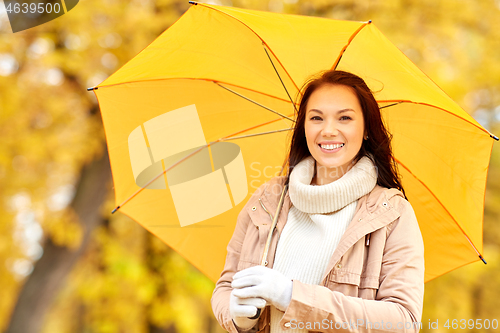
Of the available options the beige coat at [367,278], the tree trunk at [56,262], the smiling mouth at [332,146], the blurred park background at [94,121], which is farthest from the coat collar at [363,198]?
the tree trunk at [56,262]

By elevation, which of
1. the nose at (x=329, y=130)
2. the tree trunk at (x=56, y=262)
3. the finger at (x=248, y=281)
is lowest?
the tree trunk at (x=56, y=262)

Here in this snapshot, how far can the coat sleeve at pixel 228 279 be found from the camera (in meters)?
2.06

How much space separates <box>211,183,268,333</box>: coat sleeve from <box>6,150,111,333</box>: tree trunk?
477 cm

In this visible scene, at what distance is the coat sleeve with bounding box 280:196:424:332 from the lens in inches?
67.3

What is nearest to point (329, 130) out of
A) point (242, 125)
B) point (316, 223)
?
point (316, 223)

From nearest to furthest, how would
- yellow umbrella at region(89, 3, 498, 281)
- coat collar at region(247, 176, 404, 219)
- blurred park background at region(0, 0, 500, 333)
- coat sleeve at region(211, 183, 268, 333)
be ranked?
coat collar at region(247, 176, 404, 219) → coat sleeve at region(211, 183, 268, 333) → yellow umbrella at region(89, 3, 498, 281) → blurred park background at region(0, 0, 500, 333)

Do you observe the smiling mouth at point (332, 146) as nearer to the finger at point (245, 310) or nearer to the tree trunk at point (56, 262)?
the finger at point (245, 310)

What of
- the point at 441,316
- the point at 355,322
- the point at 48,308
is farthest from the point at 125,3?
the point at 441,316

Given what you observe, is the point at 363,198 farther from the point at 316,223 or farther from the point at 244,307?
the point at 244,307

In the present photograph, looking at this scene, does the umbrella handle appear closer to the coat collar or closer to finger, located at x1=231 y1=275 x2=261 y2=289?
the coat collar

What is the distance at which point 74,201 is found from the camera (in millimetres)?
6797

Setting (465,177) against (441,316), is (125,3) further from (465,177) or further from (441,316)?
(441,316)

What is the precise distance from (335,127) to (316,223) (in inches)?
17.3

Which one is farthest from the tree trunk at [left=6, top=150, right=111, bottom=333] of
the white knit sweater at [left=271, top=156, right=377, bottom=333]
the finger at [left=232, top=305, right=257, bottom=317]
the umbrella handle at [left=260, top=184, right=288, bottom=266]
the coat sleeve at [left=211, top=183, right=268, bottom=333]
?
the finger at [left=232, top=305, right=257, bottom=317]
